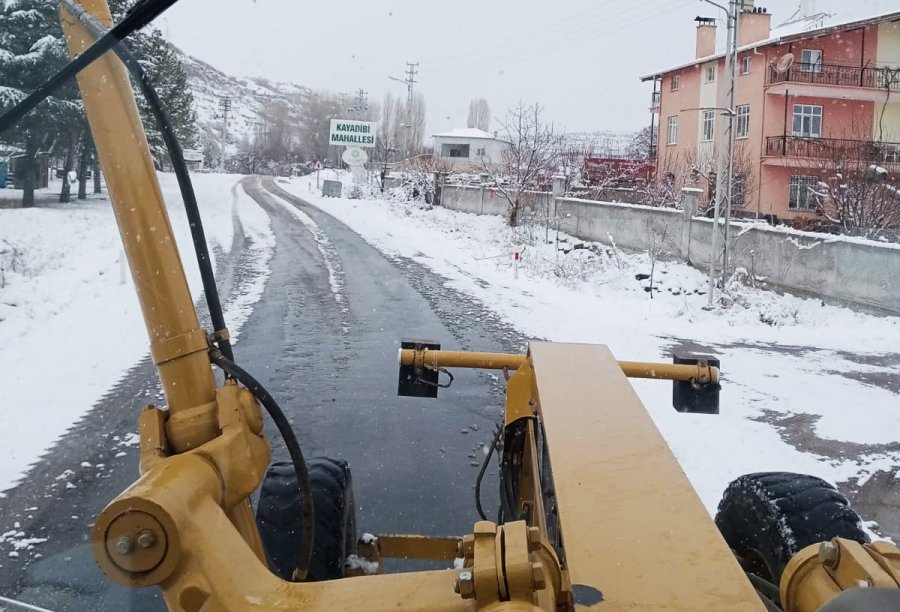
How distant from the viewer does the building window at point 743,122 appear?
3756 centimetres

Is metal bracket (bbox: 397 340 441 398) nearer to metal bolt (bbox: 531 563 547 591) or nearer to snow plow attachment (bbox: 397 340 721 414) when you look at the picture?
snow plow attachment (bbox: 397 340 721 414)

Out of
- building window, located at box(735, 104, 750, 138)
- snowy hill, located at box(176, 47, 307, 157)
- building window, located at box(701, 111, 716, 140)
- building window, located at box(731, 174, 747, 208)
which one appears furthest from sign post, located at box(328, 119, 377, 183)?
snowy hill, located at box(176, 47, 307, 157)

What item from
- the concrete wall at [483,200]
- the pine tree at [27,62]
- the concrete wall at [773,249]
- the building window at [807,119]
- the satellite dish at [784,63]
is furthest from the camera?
the building window at [807,119]

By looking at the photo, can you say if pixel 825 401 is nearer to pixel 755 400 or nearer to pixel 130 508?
pixel 755 400

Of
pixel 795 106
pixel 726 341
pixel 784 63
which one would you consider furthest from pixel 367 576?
pixel 795 106

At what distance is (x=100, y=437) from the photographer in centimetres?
696

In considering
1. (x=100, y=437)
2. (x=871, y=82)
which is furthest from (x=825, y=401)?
(x=871, y=82)

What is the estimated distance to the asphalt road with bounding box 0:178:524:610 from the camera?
4.77m

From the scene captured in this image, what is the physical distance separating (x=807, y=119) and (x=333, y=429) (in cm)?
3499

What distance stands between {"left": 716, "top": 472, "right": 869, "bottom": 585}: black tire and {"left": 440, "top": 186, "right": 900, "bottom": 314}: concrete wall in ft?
44.9

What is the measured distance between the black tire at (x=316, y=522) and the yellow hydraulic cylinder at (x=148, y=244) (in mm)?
997

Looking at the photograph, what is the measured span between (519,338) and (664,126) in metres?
35.4

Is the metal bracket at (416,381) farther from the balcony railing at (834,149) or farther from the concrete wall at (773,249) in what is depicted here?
the balcony railing at (834,149)

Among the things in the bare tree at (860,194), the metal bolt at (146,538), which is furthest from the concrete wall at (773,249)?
the metal bolt at (146,538)
